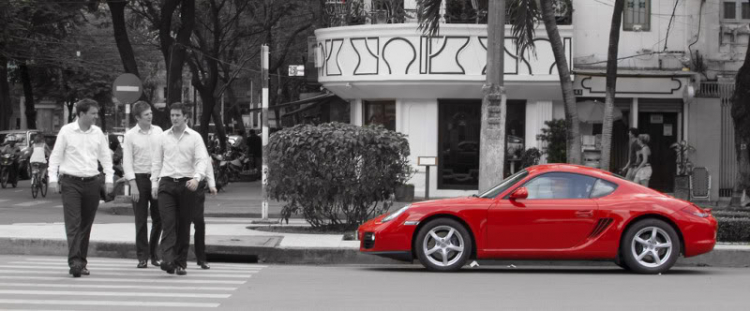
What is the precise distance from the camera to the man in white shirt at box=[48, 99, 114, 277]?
38.2 ft

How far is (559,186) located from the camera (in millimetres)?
12859

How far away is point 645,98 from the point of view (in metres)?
27.7

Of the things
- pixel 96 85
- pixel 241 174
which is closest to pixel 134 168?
pixel 241 174

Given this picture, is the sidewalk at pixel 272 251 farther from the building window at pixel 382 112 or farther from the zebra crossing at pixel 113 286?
the building window at pixel 382 112

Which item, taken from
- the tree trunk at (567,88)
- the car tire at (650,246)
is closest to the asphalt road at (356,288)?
the car tire at (650,246)

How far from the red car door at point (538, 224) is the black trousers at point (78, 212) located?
4.35 meters

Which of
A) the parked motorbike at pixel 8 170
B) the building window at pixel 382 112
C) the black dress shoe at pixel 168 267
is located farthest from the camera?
the parked motorbike at pixel 8 170

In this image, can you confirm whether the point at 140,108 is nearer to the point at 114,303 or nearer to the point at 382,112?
the point at 114,303

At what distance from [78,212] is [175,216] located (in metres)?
1.00

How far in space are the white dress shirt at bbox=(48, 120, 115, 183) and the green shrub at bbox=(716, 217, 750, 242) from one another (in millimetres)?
8215

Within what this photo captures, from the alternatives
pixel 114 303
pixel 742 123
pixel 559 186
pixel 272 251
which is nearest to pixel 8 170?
pixel 742 123

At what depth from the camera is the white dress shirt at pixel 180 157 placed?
11.9m

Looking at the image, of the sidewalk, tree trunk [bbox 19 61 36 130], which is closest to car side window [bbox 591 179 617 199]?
the sidewalk

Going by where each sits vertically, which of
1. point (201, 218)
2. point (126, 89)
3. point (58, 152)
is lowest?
point (201, 218)
